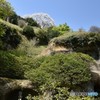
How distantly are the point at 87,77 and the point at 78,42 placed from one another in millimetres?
8161

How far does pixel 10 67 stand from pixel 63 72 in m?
4.07

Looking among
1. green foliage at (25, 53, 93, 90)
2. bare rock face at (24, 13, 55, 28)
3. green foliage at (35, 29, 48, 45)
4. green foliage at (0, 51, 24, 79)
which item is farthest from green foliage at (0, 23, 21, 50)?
bare rock face at (24, 13, 55, 28)

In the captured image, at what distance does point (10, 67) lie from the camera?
70.3ft

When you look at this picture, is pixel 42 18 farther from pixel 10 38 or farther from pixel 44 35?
pixel 10 38

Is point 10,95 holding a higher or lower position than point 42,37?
lower

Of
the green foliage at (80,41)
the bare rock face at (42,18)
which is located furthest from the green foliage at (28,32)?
the bare rock face at (42,18)

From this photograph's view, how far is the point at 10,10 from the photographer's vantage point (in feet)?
74.6

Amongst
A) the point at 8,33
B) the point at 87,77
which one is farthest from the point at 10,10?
the point at 8,33

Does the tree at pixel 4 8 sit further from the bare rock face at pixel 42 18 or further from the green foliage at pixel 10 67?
the bare rock face at pixel 42 18

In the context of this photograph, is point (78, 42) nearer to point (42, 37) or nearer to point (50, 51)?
point (50, 51)

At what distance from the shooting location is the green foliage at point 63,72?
65.8 ft

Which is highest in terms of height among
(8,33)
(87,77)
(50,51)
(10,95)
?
(8,33)

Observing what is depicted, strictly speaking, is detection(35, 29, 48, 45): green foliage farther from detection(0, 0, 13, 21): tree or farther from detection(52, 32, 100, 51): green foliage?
detection(0, 0, 13, 21): tree

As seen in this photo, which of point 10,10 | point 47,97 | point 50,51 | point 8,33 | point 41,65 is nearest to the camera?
point 47,97
